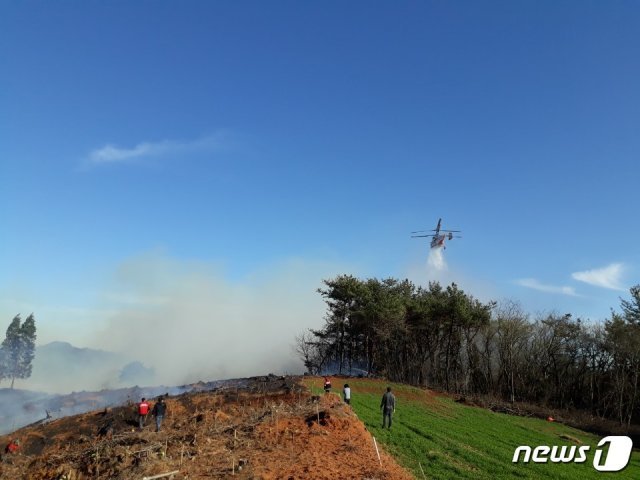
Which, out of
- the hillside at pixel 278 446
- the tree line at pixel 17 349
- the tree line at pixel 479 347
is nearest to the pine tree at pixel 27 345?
the tree line at pixel 17 349

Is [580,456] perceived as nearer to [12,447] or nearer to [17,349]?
[12,447]

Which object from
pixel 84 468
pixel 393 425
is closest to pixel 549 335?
pixel 393 425

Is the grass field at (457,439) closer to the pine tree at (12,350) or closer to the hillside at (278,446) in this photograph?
the hillside at (278,446)

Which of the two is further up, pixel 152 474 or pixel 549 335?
pixel 549 335

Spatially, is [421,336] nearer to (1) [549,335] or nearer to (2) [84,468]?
(1) [549,335]

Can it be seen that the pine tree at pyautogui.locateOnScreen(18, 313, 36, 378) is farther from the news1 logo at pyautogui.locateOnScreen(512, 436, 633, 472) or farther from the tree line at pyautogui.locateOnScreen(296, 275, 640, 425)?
the news1 logo at pyautogui.locateOnScreen(512, 436, 633, 472)

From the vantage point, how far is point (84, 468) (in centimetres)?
1775

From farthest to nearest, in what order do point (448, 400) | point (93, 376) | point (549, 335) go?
point (93, 376) < point (549, 335) < point (448, 400)

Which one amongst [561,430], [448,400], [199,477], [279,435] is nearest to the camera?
[199,477]

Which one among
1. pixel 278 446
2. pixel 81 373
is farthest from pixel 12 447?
pixel 81 373

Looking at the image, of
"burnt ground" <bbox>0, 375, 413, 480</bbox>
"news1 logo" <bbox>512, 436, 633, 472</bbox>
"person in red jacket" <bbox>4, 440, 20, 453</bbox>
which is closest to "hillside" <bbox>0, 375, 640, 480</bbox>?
"burnt ground" <bbox>0, 375, 413, 480</bbox>

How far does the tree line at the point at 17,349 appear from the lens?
319 ft

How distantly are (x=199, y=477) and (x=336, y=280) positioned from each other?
49619 millimetres

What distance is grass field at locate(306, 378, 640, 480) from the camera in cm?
1800
